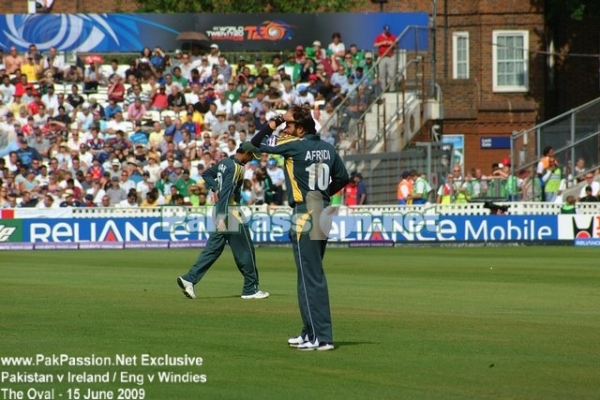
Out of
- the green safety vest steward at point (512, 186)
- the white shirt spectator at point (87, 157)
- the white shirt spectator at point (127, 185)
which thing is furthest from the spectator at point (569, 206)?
the white shirt spectator at point (87, 157)

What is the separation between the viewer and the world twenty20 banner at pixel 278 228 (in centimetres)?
3077

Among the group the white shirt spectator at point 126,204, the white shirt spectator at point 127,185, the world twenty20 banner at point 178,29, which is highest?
the world twenty20 banner at point 178,29

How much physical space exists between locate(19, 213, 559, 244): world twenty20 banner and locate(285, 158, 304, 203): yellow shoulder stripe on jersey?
66.7 ft

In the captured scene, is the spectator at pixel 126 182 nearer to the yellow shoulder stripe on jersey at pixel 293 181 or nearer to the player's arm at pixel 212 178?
the player's arm at pixel 212 178

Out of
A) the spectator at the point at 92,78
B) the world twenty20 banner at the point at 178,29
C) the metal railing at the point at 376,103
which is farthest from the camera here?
the world twenty20 banner at the point at 178,29

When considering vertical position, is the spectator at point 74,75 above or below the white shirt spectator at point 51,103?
above

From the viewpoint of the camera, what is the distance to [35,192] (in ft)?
106

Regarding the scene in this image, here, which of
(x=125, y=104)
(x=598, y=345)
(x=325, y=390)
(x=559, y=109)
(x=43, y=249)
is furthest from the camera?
(x=559, y=109)

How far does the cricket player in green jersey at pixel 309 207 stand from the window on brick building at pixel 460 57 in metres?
37.1

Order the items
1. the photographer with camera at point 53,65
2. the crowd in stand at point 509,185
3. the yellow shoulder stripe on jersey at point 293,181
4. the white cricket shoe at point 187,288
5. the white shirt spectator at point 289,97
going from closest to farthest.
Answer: the yellow shoulder stripe on jersey at point 293,181 < the white cricket shoe at point 187,288 < the crowd in stand at point 509,185 < the white shirt spectator at point 289,97 < the photographer with camera at point 53,65

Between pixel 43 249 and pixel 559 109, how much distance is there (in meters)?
23.3

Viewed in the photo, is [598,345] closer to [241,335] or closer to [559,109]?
[241,335]

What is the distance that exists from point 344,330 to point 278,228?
19.3m

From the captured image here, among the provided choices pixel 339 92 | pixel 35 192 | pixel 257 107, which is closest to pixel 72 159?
pixel 35 192
